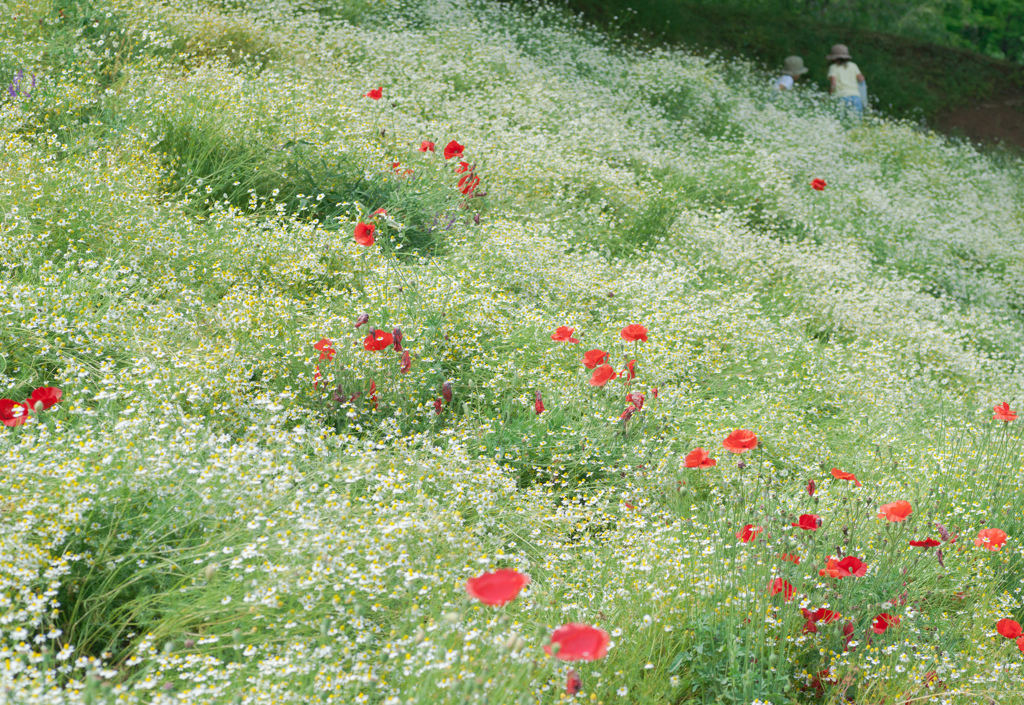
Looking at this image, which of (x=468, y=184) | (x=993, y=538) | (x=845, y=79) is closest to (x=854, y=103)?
(x=845, y=79)

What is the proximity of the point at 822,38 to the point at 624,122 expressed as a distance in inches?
475

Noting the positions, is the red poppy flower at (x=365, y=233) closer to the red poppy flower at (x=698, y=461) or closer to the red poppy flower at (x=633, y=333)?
the red poppy flower at (x=633, y=333)

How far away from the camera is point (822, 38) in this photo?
1761 cm

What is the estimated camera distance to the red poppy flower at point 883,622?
2156mm

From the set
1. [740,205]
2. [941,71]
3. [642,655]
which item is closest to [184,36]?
[740,205]

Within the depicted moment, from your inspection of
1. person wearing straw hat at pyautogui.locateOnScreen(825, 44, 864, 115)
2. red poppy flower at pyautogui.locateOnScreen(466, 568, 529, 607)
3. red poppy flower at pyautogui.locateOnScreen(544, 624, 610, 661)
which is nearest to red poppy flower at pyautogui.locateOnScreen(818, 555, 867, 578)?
red poppy flower at pyautogui.locateOnScreen(544, 624, 610, 661)

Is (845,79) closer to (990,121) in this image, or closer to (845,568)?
(990,121)

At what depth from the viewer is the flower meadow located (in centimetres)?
195

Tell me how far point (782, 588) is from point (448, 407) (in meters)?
1.59

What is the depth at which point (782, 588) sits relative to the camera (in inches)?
87.0

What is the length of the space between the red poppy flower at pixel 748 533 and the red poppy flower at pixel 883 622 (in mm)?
397

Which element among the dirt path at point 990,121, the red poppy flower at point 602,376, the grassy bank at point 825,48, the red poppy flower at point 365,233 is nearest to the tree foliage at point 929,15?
the grassy bank at point 825,48

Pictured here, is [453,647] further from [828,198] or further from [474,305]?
[828,198]

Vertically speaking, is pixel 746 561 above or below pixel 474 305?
above
